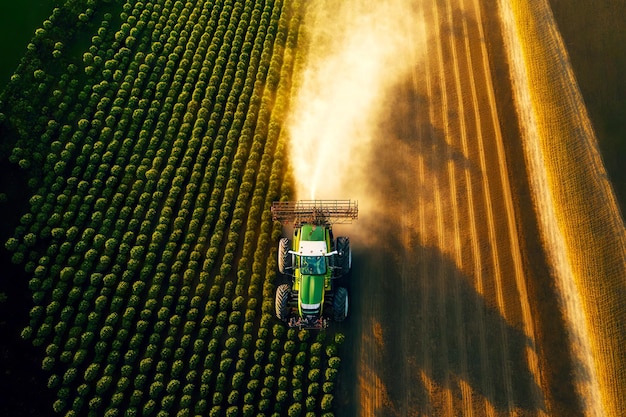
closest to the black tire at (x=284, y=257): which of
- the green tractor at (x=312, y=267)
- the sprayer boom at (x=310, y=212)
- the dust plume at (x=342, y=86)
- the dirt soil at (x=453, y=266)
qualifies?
the green tractor at (x=312, y=267)

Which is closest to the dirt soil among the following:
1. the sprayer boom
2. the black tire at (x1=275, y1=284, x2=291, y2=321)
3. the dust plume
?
the dust plume

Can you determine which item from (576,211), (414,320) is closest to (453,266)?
(414,320)

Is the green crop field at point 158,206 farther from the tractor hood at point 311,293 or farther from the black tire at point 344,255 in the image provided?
the black tire at point 344,255

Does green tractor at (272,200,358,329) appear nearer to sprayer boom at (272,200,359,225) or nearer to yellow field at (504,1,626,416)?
sprayer boom at (272,200,359,225)

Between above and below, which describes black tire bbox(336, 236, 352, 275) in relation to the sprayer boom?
below

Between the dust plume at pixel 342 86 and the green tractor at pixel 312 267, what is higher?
the dust plume at pixel 342 86

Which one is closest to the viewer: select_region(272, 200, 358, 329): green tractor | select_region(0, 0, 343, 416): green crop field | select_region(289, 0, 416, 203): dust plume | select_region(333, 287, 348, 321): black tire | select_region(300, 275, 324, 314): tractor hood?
select_region(300, 275, 324, 314): tractor hood

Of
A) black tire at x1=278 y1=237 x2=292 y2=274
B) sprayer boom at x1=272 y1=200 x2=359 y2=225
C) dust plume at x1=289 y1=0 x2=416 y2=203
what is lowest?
black tire at x1=278 y1=237 x2=292 y2=274

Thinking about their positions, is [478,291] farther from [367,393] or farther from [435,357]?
[367,393]
